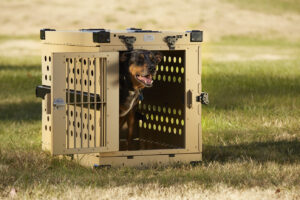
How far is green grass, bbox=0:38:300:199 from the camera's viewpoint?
6488 millimetres

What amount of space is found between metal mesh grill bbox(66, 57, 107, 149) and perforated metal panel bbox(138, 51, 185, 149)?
2.70 ft

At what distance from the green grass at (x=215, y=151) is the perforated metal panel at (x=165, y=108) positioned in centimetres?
37

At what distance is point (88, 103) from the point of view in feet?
23.1

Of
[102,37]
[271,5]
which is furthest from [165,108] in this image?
[271,5]

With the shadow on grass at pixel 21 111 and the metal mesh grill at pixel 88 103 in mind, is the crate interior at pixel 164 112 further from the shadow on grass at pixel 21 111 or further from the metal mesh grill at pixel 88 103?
the shadow on grass at pixel 21 111

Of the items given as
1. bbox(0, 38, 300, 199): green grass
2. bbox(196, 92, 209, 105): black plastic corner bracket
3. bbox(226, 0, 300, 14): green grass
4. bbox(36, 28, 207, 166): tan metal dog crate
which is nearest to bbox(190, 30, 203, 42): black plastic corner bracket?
bbox(36, 28, 207, 166): tan metal dog crate

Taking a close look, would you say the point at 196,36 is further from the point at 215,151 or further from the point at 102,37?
the point at 215,151

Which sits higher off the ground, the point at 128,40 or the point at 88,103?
the point at 128,40

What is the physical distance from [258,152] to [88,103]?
1796mm

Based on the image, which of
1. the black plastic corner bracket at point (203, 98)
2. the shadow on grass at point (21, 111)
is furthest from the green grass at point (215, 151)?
the black plastic corner bracket at point (203, 98)

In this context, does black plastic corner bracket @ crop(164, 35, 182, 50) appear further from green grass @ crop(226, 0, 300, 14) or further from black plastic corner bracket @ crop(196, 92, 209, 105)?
green grass @ crop(226, 0, 300, 14)

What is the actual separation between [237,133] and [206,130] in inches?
15.0

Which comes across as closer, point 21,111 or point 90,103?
point 90,103

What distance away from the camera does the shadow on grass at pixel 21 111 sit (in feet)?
35.9
